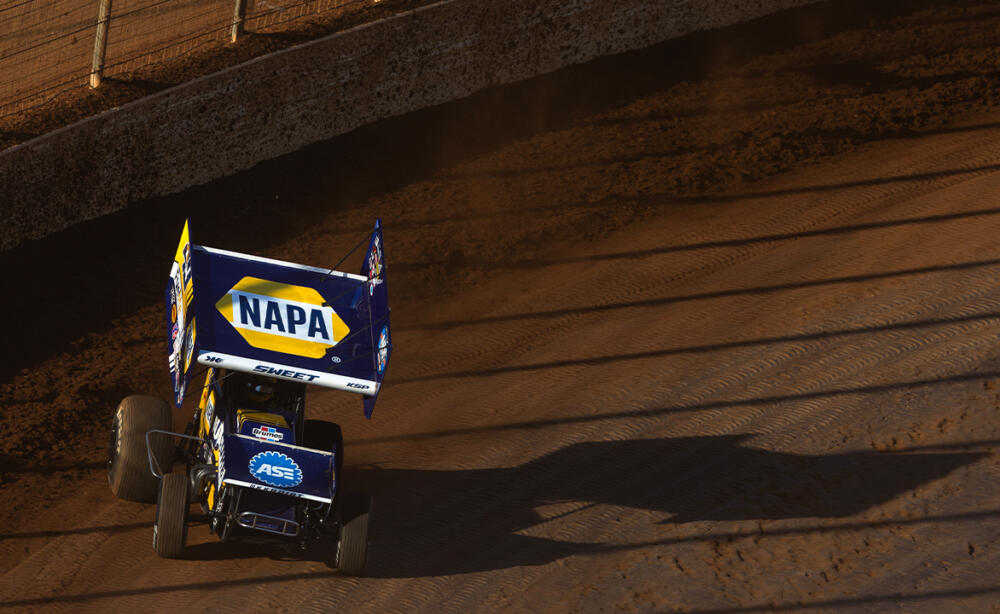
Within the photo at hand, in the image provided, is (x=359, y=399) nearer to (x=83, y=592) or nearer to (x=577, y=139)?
(x=83, y=592)

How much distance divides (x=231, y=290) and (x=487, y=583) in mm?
3440

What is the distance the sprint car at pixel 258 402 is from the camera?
10.1 metres

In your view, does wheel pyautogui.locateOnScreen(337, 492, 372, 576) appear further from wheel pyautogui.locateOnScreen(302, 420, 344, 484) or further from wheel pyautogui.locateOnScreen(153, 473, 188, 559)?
wheel pyautogui.locateOnScreen(153, 473, 188, 559)

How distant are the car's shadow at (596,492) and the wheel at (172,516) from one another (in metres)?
0.62

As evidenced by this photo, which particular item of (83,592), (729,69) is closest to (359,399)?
(83,592)

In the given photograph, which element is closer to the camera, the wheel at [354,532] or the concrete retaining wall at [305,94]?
the wheel at [354,532]

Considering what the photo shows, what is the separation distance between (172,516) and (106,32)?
7846 mm

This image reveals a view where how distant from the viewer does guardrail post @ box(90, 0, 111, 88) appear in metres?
15.5

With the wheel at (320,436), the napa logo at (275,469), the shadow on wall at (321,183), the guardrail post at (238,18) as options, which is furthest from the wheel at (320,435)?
the guardrail post at (238,18)

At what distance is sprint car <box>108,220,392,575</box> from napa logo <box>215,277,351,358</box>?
0.5 inches

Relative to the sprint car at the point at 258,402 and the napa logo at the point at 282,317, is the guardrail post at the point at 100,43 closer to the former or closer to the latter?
the sprint car at the point at 258,402

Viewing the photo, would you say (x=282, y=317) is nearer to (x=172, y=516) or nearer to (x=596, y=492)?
(x=172, y=516)

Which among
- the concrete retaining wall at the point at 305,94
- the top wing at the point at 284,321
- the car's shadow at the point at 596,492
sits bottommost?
the car's shadow at the point at 596,492

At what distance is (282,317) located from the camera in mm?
10492
